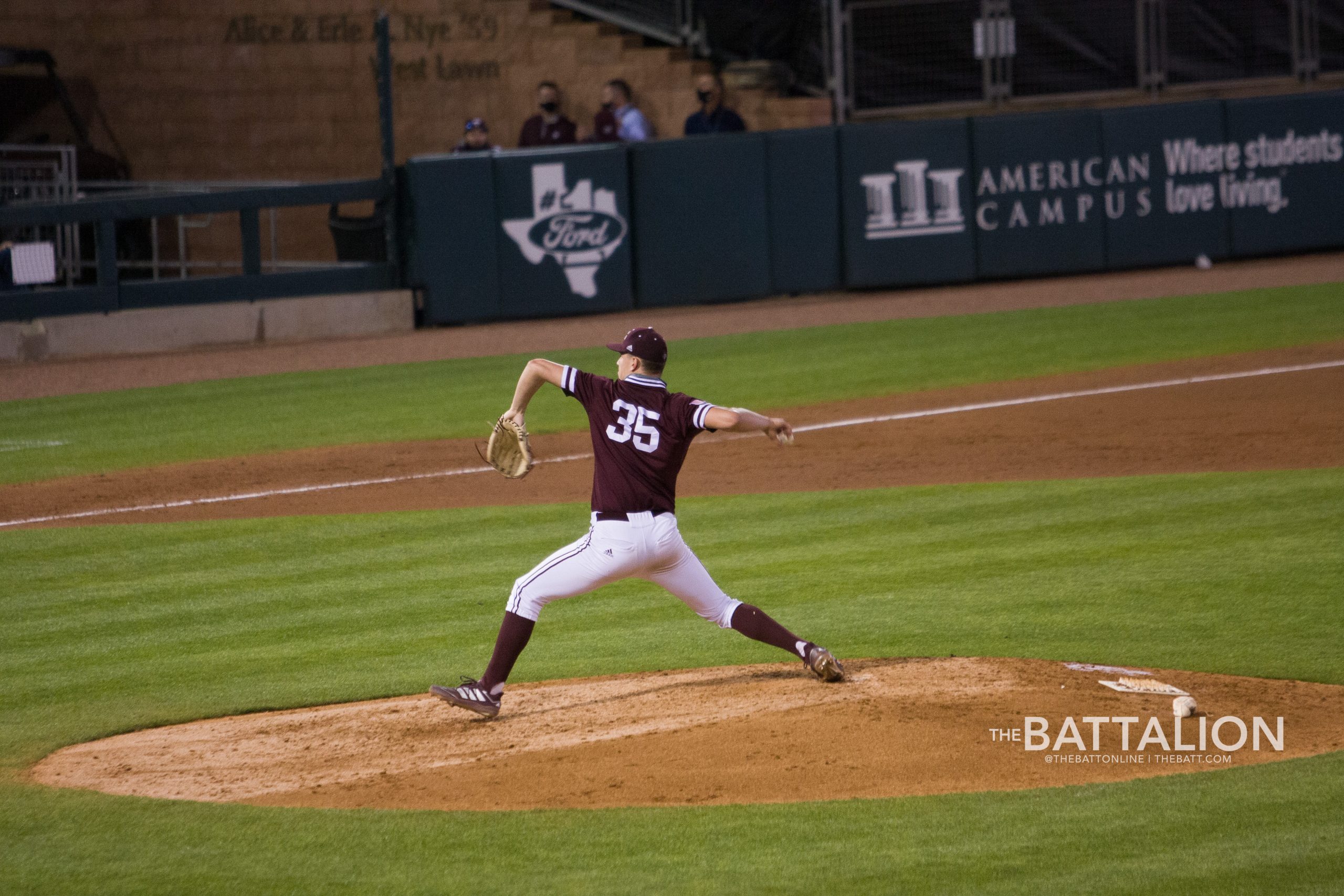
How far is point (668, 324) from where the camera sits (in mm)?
19422

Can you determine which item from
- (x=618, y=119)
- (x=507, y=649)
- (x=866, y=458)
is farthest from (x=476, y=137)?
(x=507, y=649)

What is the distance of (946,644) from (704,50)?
59.1ft

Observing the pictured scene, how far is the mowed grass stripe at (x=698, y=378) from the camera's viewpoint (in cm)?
1385

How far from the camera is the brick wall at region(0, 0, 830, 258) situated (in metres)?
24.0

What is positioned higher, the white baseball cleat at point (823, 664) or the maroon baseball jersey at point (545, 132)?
the maroon baseball jersey at point (545, 132)

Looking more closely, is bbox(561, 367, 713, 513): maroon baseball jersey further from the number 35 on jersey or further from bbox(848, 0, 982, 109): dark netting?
bbox(848, 0, 982, 109): dark netting

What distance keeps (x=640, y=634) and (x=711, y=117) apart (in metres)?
14.0

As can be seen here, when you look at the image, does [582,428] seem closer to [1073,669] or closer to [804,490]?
[804,490]

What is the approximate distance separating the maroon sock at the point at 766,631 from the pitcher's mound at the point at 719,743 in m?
0.19

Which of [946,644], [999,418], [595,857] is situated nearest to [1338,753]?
[946,644]

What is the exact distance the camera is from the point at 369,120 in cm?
2444

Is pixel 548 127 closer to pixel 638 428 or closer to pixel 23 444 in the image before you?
pixel 23 444

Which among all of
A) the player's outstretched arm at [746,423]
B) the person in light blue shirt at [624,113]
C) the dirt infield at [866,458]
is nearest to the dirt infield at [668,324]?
the person in light blue shirt at [624,113]

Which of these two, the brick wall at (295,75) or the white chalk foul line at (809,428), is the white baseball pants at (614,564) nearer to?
the white chalk foul line at (809,428)
